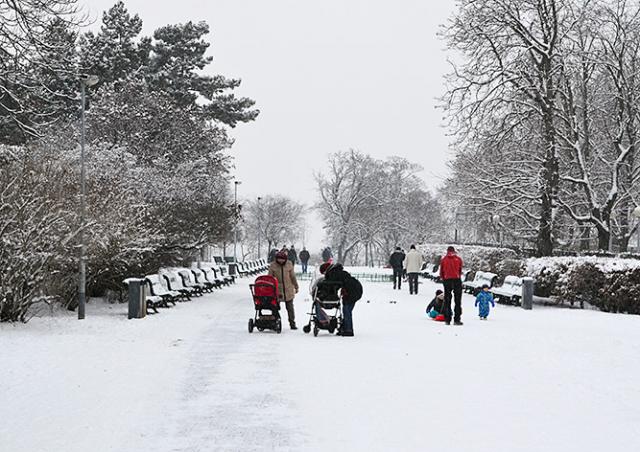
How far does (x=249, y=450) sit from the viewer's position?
6.78m

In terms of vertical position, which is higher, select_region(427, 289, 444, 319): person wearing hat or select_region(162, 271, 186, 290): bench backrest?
select_region(162, 271, 186, 290): bench backrest

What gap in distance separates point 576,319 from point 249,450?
1446cm

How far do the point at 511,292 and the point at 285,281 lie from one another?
32.7 ft

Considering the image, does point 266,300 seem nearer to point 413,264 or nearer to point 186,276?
point 186,276

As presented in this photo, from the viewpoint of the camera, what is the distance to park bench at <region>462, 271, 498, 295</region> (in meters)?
26.7

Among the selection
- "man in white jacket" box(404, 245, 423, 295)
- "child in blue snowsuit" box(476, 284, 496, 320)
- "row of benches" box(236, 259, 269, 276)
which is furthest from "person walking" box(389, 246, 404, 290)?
"child in blue snowsuit" box(476, 284, 496, 320)

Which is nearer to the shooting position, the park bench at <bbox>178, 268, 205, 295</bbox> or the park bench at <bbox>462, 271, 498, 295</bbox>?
the park bench at <bbox>178, 268, 205, 295</bbox>

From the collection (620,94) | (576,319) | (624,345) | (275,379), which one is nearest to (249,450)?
(275,379)

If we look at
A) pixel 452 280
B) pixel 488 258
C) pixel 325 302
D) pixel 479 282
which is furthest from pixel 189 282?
pixel 488 258

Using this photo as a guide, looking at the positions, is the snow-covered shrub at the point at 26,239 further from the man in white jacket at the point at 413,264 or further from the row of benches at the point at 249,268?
the row of benches at the point at 249,268

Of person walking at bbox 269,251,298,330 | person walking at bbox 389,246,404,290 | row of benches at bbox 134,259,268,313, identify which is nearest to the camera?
person walking at bbox 269,251,298,330

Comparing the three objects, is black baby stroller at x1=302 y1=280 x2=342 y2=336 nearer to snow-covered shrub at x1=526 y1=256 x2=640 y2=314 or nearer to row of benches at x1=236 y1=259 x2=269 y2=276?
snow-covered shrub at x1=526 y1=256 x2=640 y2=314

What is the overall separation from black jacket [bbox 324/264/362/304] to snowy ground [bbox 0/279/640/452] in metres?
0.90

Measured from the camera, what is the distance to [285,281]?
16703mm
